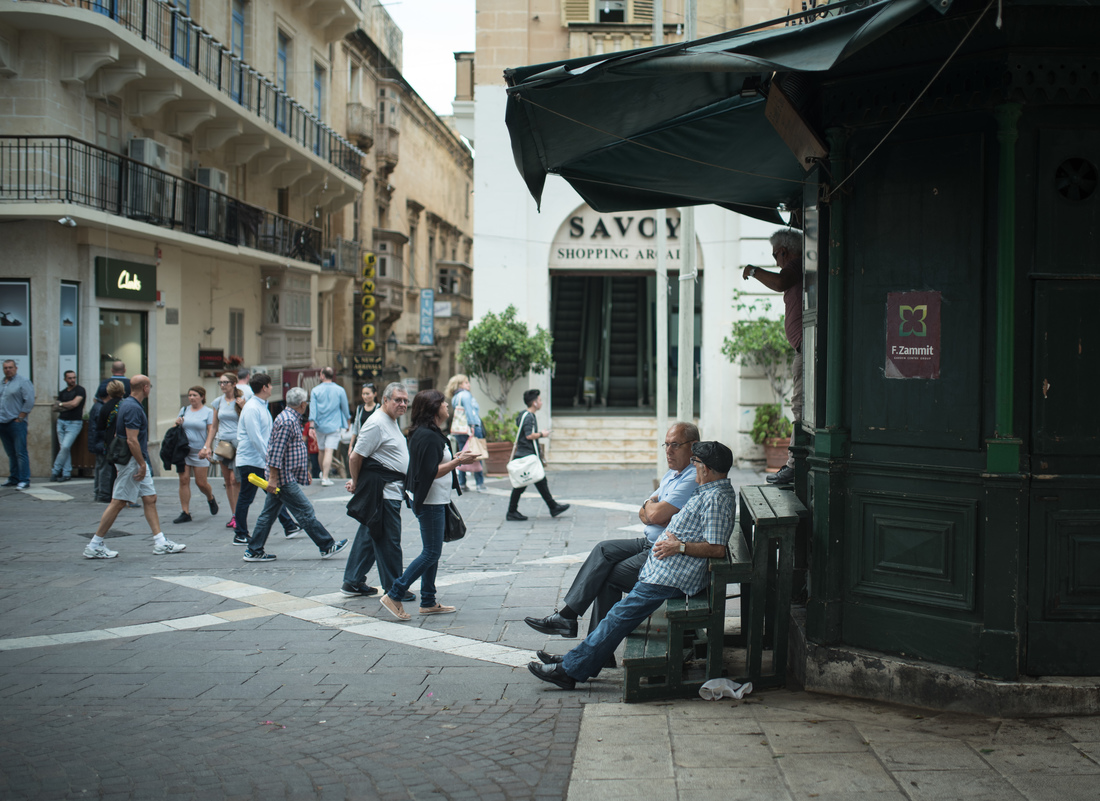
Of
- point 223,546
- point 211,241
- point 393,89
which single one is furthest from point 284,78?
point 223,546

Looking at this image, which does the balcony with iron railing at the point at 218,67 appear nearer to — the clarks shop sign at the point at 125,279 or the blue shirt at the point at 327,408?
the clarks shop sign at the point at 125,279

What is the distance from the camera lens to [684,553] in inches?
217

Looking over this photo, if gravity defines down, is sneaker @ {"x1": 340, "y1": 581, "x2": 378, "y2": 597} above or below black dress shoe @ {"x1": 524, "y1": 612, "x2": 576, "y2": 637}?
below

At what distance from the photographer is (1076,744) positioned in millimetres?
4512

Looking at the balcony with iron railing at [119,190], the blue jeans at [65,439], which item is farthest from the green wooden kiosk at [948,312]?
the balcony with iron railing at [119,190]

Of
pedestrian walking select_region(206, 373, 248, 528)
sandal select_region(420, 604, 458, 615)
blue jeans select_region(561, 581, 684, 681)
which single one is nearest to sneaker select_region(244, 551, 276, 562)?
pedestrian walking select_region(206, 373, 248, 528)

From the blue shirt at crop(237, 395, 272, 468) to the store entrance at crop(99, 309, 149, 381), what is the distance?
30.7 feet

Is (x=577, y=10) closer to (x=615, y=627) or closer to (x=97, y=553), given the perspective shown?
(x=97, y=553)

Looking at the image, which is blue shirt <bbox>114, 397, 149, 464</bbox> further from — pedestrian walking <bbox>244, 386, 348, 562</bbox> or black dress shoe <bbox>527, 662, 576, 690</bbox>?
black dress shoe <bbox>527, 662, 576, 690</bbox>

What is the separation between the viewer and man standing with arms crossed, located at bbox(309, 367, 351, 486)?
632 inches

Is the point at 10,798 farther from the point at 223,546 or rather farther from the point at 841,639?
the point at 223,546

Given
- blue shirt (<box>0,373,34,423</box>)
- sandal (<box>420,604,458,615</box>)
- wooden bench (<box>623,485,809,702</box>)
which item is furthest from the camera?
blue shirt (<box>0,373,34,423</box>)

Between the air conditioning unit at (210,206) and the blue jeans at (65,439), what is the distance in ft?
21.3

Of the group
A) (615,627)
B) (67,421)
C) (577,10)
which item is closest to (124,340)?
(67,421)
